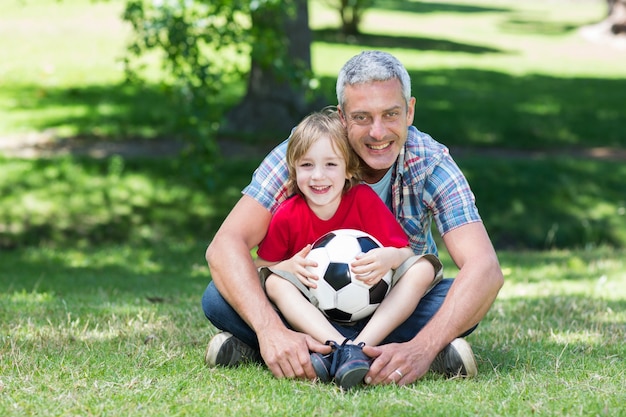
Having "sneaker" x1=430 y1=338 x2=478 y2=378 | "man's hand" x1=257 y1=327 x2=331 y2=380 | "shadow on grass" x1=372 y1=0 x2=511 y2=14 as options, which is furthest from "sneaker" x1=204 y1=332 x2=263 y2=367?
"shadow on grass" x1=372 y1=0 x2=511 y2=14

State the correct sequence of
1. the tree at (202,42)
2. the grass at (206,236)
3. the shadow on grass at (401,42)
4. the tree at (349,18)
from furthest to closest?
the tree at (349,18)
the shadow on grass at (401,42)
the tree at (202,42)
the grass at (206,236)

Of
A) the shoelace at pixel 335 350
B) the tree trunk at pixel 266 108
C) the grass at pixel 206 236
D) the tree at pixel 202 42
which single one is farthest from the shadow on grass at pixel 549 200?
the shoelace at pixel 335 350

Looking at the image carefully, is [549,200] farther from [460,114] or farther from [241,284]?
[241,284]

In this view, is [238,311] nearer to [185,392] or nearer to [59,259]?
[185,392]

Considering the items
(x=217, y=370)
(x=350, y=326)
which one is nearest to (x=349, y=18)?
(x=350, y=326)

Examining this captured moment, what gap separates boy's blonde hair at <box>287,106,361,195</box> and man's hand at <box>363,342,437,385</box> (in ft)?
2.76

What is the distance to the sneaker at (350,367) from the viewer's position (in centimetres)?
373

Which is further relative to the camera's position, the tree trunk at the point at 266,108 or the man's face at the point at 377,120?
the tree trunk at the point at 266,108

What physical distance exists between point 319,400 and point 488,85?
1716 centimetres

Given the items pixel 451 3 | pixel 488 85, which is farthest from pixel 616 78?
pixel 451 3

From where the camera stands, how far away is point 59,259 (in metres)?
9.43

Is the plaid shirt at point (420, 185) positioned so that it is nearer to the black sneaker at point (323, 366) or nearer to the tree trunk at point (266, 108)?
the black sneaker at point (323, 366)

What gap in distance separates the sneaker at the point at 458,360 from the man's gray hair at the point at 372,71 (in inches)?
Result: 46.1

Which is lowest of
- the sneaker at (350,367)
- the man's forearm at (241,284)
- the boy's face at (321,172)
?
the sneaker at (350,367)
